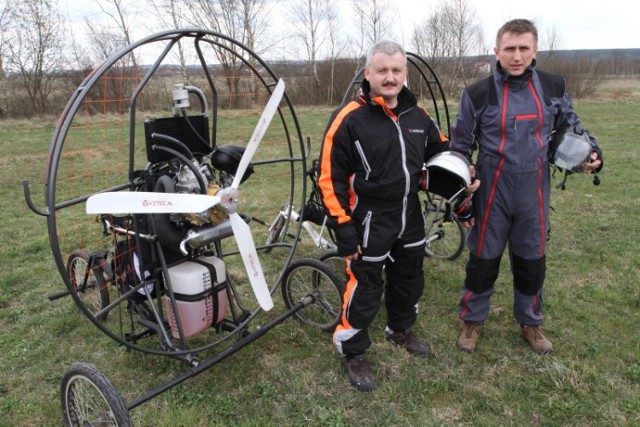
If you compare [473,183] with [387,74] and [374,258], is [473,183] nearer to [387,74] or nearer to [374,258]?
[374,258]

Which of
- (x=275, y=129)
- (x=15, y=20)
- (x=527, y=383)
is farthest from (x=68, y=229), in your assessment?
(x=15, y=20)

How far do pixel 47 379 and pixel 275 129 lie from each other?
13.5 metres

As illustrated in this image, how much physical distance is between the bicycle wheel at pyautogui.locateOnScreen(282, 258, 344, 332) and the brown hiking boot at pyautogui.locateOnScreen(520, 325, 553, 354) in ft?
4.76

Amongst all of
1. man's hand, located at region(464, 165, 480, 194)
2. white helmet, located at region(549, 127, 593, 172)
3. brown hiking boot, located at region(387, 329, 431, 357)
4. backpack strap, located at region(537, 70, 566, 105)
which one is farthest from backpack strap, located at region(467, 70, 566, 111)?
brown hiking boot, located at region(387, 329, 431, 357)

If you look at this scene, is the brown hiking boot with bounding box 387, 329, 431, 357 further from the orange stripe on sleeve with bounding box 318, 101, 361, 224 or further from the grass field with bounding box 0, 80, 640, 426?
the orange stripe on sleeve with bounding box 318, 101, 361, 224

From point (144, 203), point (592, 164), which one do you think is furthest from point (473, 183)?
point (144, 203)

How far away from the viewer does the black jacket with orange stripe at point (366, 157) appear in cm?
278

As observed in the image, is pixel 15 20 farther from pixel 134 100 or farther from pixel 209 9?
pixel 134 100

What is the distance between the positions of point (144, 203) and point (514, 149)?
224 centimetres

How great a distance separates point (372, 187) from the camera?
2820 millimetres

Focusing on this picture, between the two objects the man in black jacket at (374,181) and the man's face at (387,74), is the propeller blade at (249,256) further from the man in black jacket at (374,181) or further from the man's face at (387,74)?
the man's face at (387,74)

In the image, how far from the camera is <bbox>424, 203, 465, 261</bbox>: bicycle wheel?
16.2 feet

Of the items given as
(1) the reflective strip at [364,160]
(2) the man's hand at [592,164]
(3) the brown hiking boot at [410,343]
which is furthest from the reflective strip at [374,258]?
(2) the man's hand at [592,164]

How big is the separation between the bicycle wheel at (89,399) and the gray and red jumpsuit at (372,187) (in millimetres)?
1460
